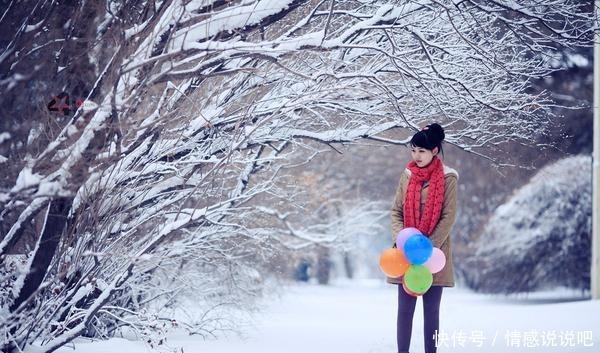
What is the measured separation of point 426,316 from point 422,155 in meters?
1.21

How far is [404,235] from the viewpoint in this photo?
6.49 meters

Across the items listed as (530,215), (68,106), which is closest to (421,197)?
(68,106)

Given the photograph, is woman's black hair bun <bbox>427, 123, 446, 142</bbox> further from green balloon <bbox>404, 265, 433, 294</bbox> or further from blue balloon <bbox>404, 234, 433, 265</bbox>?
green balloon <bbox>404, 265, 433, 294</bbox>

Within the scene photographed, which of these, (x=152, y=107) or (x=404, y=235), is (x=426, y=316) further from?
(x=152, y=107)

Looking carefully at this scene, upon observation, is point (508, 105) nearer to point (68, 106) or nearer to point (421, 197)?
point (421, 197)

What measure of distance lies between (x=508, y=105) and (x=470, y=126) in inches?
21.7

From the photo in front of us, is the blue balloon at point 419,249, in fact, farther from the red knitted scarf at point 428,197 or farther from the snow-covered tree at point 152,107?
the snow-covered tree at point 152,107

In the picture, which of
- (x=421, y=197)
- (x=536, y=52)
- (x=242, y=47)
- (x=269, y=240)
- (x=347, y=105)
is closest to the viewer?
(x=242, y=47)

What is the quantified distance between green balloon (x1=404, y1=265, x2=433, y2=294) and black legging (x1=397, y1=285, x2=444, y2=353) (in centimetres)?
18

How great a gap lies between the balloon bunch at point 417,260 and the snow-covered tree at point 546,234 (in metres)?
13.9

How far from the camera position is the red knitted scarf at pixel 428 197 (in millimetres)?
6516

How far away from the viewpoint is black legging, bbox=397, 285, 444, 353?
259 inches

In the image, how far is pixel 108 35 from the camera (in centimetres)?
597

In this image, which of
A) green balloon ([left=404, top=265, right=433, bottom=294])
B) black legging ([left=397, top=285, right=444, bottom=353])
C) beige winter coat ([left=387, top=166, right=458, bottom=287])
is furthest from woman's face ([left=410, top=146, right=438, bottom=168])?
black legging ([left=397, top=285, right=444, bottom=353])
